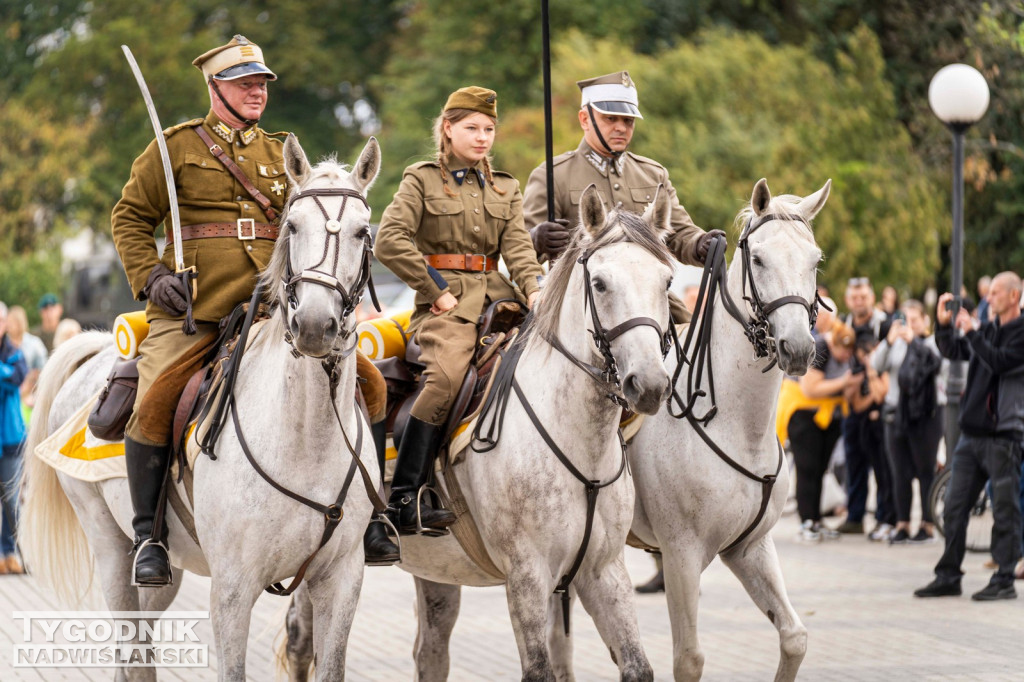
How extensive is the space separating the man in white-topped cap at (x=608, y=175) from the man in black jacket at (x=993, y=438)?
4.21m

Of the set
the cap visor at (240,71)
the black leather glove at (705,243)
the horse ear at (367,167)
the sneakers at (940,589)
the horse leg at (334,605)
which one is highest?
the cap visor at (240,71)

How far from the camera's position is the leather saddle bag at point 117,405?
649cm

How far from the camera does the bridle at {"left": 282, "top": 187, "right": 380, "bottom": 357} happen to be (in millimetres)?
5082

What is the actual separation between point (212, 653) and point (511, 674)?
2.26 m

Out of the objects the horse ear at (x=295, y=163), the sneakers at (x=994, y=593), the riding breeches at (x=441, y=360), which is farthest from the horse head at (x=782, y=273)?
the sneakers at (x=994, y=593)

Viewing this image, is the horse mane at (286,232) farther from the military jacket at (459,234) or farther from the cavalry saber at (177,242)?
the military jacket at (459,234)

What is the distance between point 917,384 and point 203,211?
9613 mm

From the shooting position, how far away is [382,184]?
119ft

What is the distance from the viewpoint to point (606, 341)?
555 centimetres

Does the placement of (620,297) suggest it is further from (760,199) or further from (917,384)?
(917,384)

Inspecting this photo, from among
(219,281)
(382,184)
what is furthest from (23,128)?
(219,281)

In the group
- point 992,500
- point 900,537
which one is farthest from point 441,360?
point 900,537

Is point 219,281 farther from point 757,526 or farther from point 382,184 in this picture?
point 382,184

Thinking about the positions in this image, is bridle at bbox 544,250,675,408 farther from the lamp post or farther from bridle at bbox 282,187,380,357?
the lamp post
